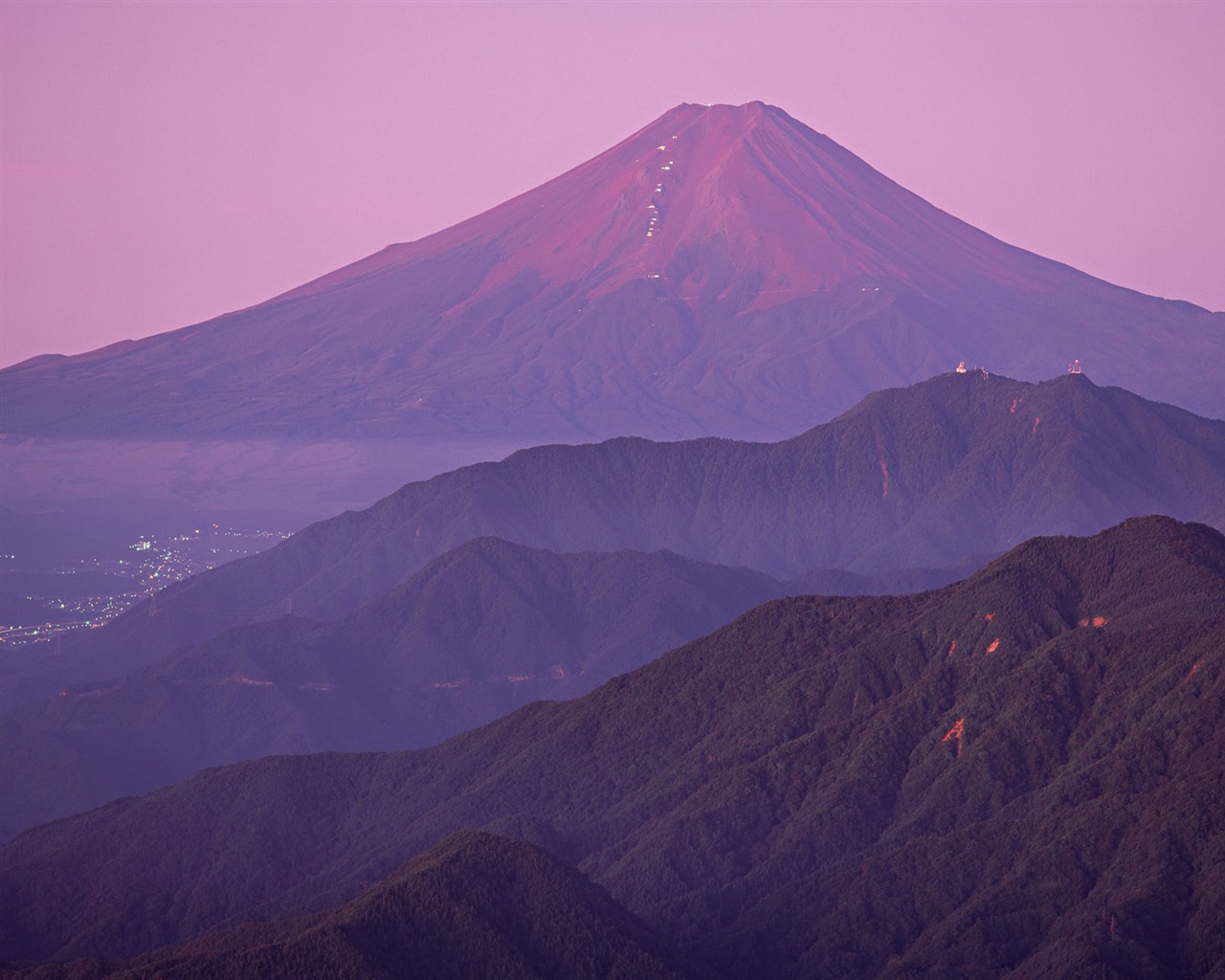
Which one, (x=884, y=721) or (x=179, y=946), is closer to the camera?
(x=179, y=946)

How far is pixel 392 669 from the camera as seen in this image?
441 ft

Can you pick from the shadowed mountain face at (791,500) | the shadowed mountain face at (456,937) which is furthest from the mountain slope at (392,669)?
the shadowed mountain face at (456,937)

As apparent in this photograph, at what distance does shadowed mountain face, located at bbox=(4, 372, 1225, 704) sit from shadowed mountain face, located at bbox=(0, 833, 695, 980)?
100858 mm

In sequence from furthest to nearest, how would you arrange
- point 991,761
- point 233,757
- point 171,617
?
point 171,617
point 233,757
point 991,761

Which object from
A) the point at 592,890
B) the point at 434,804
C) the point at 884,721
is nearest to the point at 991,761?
the point at 884,721

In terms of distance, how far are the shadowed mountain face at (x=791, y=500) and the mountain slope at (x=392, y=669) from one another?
22.5 metres

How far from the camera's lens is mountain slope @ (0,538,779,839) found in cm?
12506

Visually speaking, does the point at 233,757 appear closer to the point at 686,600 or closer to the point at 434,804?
the point at 686,600

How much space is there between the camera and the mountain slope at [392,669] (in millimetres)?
125062

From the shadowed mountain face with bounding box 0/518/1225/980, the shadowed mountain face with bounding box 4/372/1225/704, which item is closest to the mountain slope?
the shadowed mountain face with bounding box 4/372/1225/704

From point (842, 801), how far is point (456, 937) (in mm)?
18129

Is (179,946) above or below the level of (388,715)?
above

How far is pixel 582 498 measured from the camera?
567ft

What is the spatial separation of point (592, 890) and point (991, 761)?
1529 centimetres
